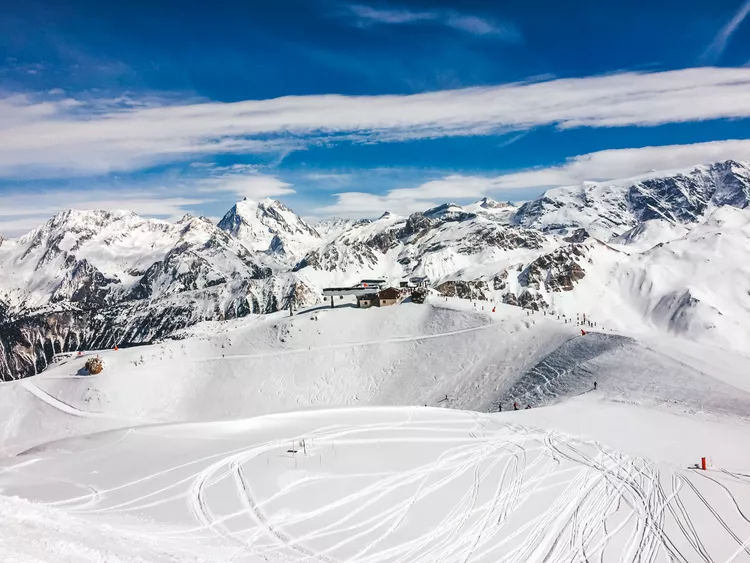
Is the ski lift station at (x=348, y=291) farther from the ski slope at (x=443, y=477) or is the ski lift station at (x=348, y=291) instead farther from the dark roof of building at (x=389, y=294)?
the ski slope at (x=443, y=477)

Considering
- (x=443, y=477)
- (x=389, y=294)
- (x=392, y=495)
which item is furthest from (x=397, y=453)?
(x=389, y=294)

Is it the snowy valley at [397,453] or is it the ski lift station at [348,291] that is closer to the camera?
the snowy valley at [397,453]

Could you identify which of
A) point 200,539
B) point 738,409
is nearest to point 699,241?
point 738,409

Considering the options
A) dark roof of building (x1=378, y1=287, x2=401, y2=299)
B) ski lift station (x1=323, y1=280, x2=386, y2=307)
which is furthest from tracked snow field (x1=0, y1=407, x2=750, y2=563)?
ski lift station (x1=323, y1=280, x2=386, y2=307)

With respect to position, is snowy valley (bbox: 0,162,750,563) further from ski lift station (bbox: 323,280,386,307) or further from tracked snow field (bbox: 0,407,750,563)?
ski lift station (bbox: 323,280,386,307)

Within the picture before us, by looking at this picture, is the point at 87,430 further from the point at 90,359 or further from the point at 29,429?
the point at 90,359

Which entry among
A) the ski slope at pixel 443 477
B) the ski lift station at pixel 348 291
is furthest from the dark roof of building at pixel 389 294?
the ski slope at pixel 443 477

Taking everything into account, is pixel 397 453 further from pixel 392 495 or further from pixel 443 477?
pixel 392 495
